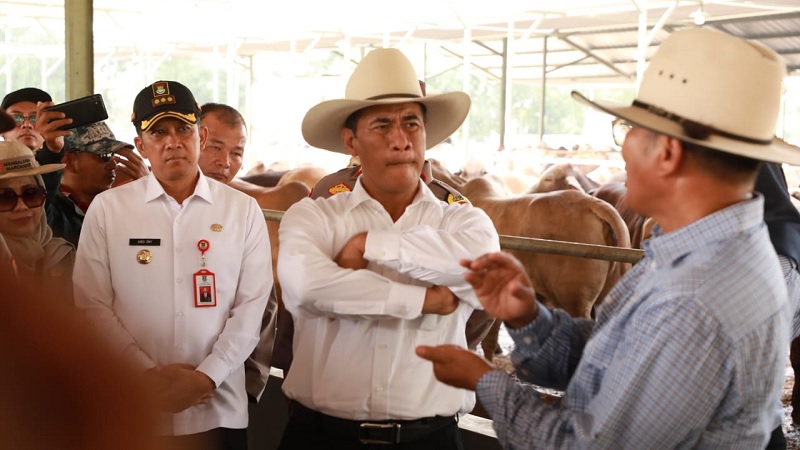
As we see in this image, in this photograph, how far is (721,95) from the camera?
1691 mm

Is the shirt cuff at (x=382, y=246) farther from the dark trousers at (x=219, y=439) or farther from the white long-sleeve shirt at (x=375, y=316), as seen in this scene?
the dark trousers at (x=219, y=439)

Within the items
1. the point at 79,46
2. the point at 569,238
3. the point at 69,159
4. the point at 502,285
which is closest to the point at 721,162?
the point at 502,285

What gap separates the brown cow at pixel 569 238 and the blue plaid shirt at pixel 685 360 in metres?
5.89

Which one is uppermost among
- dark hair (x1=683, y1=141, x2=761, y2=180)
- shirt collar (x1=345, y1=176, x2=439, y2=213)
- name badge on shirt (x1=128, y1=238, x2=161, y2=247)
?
dark hair (x1=683, y1=141, x2=761, y2=180)

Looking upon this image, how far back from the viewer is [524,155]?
2045cm

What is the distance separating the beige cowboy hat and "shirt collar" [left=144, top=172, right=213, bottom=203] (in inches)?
64.8

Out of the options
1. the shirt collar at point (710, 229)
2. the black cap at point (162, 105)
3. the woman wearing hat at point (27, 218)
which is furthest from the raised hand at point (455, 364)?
the woman wearing hat at point (27, 218)

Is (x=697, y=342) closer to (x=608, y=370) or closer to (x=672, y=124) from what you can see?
(x=608, y=370)

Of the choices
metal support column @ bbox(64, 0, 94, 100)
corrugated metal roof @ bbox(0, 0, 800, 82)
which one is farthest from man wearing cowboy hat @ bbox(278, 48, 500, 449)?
corrugated metal roof @ bbox(0, 0, 800, 82)

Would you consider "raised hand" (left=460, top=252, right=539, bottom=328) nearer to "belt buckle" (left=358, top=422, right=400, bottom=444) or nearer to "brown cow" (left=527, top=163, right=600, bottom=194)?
"belt buckle" (left=358, top=422, right=400, bottom=444)

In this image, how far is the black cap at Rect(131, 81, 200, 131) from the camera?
302cm

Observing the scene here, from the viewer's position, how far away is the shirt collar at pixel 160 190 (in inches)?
116

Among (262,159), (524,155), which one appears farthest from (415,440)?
(262,159)

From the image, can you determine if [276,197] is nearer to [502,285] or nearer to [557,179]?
[557,179]
